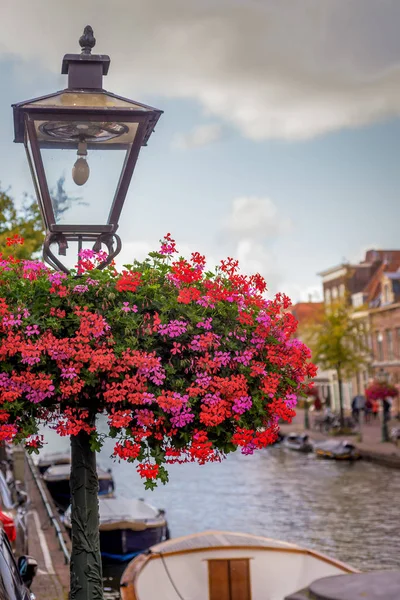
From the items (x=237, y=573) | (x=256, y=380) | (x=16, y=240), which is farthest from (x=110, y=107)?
(x=237, y=573)

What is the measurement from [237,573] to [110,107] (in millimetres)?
7631

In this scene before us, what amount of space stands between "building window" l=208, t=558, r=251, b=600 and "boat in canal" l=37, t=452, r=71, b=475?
22.1m

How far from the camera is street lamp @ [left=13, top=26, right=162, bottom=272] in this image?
5.08m

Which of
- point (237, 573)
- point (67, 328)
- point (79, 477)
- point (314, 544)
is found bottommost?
point (314, 544)

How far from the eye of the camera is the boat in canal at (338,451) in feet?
124

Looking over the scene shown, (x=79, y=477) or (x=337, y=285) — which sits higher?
(x=337, y=285)

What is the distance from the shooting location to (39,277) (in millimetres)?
4594

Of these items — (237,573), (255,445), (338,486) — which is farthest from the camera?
(338,486)

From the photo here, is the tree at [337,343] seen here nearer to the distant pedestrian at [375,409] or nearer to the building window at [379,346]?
the distant pedestrian at [375,409]

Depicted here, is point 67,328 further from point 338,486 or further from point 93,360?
point 338,486

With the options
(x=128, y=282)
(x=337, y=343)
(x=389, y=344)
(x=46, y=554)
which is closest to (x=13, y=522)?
(x=46, y=554)

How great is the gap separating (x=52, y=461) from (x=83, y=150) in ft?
96.9

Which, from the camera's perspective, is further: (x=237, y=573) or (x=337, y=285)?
(x=337, y=285)

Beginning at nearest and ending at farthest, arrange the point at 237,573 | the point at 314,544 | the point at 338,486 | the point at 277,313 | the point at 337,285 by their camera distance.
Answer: the point at 277,313 → the point at 237,573 → the point at 314,544 → the point at 338,486 → the point at 337,285
